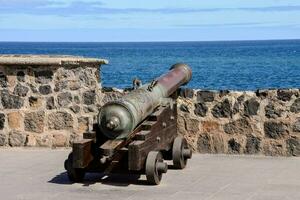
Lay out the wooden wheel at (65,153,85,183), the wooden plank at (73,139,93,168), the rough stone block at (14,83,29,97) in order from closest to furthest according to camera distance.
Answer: the wooden plank at (73,139,93,168) < the wooden wheel at (65,153,85,183) < the rough stone block at (14,83,29,97)

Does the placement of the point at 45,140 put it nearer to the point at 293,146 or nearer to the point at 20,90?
the point at 20,90

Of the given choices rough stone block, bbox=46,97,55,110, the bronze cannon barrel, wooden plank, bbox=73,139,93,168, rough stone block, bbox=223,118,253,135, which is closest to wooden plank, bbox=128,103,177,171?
the bronze cannon barrel

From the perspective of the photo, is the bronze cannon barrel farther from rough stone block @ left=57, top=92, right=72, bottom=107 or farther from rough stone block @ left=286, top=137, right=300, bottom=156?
rough stone block @ left=57, top=92, right=72, bottom=107

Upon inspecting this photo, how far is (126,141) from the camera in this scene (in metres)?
7.29

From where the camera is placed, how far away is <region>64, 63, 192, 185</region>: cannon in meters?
7.04

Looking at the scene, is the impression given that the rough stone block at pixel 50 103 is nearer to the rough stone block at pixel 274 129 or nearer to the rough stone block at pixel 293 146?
the rough stone block at pixel 274 129

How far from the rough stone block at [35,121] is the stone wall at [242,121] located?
204 centimetres

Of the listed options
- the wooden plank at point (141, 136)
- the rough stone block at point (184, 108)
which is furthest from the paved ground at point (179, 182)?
the rough stone block at point (184, 108)

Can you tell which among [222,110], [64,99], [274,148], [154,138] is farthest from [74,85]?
[274,148]

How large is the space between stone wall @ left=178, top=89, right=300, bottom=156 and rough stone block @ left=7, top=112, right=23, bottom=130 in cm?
236

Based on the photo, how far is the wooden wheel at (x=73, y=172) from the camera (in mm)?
7312

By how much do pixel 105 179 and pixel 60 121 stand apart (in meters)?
2.42

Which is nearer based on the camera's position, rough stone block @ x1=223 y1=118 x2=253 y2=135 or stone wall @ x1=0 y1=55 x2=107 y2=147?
rough stone block @ x1=223 y1=118 x2=253 y2=135

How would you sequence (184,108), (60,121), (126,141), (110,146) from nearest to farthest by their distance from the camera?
(110,146) → (126,141) → (184,108) → (60,121)
